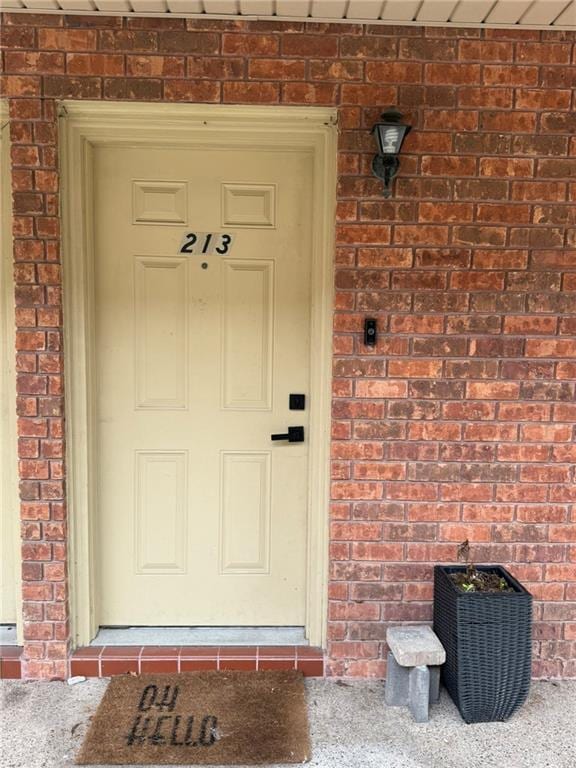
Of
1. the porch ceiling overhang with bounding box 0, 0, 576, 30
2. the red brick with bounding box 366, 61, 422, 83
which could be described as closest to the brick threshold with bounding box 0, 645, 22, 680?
the porch ceiling overhang with bounding box 0, 0, 576, 30

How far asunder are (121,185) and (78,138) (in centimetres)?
23

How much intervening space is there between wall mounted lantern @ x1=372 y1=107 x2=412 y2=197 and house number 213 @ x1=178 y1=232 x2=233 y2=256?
27.2 inches

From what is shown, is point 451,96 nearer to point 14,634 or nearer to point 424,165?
point 424,165

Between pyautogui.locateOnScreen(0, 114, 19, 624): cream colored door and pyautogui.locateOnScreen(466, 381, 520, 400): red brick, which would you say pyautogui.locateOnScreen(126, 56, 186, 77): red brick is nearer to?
pyautogui.locateOnScreen(0, 114, 19, 624): cream colored door

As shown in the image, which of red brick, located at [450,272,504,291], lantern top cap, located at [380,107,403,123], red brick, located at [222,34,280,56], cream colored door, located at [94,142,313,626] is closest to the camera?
lantern top cap, located at [380,107,403,123]

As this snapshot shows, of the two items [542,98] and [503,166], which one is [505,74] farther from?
[503,166]

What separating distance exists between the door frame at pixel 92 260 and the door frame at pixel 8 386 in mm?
238

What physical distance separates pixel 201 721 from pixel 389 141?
2238mm

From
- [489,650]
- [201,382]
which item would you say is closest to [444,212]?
[201,382]

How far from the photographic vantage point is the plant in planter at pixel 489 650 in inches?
79.4

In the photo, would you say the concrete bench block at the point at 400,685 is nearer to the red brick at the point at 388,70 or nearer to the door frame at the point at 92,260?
the door frame at the point at 92,260

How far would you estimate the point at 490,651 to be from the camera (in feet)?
6.64

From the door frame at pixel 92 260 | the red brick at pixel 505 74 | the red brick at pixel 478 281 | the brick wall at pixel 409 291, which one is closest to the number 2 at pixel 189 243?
the door frame at pixel 92 260

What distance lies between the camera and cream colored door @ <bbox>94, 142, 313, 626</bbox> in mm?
2354
